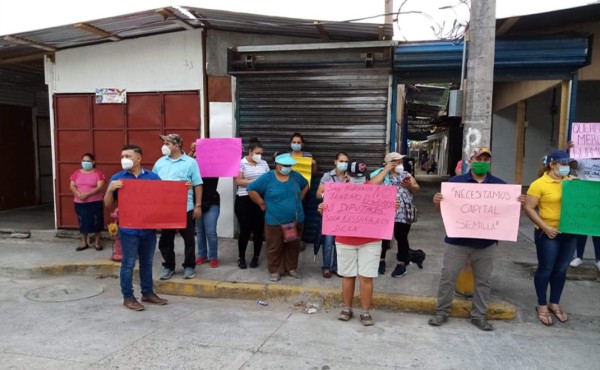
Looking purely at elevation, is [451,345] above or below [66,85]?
below

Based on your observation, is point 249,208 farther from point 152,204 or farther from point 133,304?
point 133,304

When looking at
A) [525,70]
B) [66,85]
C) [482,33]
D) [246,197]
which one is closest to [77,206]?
[66,85]

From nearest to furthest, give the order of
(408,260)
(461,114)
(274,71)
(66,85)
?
(461,114) < (408,260) < (274,71) < (66,85)

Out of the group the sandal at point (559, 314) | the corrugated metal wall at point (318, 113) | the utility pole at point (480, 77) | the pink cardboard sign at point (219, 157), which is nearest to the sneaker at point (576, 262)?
the sandal at point (559, 314)

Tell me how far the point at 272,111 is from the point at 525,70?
389 cm

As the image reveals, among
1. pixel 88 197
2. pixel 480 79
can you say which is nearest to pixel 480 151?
pixel 480 79

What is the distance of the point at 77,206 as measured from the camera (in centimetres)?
750

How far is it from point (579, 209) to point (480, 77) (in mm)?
1764

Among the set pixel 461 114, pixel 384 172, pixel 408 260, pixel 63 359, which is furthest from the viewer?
pixel 408 260

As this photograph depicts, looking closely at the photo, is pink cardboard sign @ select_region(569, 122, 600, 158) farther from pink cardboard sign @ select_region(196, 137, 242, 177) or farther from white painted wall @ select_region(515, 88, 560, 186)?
white painted wall @ select_region(515, 88, 560, 186)

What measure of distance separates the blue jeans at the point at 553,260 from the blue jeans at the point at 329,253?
8.02 ft

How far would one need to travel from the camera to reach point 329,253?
→ 19.9 ft

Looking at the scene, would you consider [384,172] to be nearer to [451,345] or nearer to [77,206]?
[451,345]

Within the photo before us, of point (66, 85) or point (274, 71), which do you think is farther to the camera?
point (66, 85)
